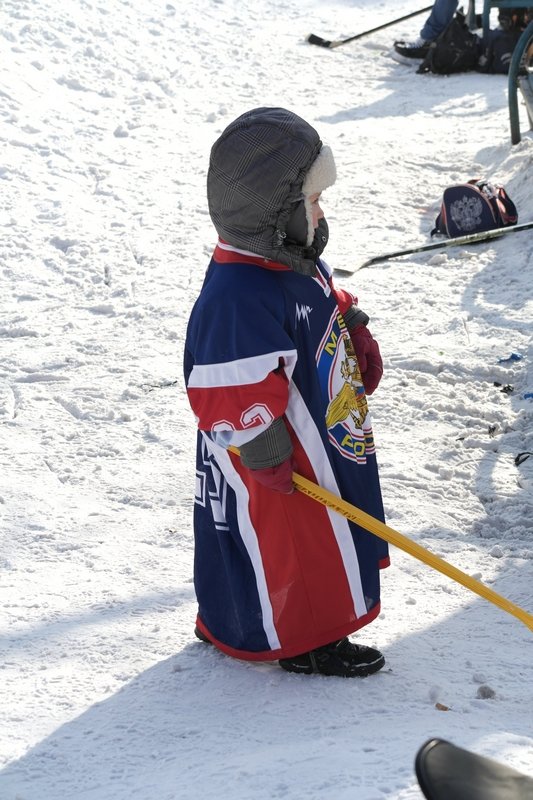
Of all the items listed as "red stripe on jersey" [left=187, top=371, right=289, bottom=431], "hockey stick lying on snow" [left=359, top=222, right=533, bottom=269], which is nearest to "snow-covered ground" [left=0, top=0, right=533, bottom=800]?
"hockey stick lying on snow" [left=359, top=222, right=533, bottom=269]

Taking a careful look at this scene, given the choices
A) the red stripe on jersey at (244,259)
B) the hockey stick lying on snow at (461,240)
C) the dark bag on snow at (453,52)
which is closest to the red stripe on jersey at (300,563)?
the red stripe on jersey at (244,259)

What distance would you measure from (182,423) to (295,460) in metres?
1.83

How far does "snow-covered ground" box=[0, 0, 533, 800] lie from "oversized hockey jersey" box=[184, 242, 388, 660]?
19cm

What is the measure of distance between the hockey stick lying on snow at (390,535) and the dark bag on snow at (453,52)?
27.3 feet

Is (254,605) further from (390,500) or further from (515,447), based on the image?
(515,447)

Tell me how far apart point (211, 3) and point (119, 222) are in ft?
17.1

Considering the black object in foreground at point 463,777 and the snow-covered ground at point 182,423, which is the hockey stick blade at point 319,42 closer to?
the snow-covered ground at point 182,423

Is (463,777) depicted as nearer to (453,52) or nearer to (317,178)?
(317,178)

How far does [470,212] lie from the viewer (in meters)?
6.63

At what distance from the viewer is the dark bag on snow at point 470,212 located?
6621 mm

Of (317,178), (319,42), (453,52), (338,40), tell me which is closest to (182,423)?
(317,178)

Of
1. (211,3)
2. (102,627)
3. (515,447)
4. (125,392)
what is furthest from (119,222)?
(211,3)

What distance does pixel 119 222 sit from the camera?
6.46 metres

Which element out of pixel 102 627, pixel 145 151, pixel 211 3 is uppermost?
pixel 211 3
